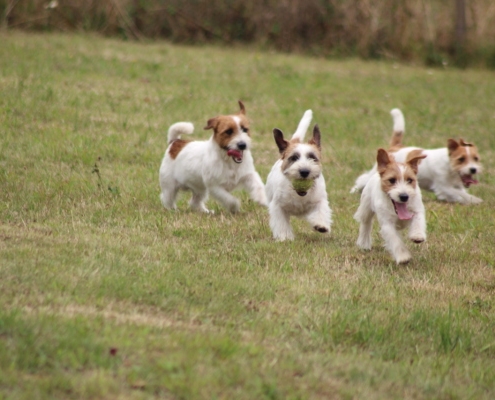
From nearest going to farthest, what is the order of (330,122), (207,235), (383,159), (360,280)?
(360,280) < (383,159) < (207,235) < (330,122)

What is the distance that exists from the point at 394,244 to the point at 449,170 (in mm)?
4039

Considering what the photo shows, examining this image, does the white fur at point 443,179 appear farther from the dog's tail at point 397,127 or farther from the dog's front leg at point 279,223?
the dog's front leg at point 279,223

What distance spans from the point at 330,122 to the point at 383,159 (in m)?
7.50

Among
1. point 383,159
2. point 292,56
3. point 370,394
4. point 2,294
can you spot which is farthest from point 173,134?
point 292,56

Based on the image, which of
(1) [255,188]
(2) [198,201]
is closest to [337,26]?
(2) [198,201]

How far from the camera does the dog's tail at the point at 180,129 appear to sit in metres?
8.81

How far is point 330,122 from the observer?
14086 mm

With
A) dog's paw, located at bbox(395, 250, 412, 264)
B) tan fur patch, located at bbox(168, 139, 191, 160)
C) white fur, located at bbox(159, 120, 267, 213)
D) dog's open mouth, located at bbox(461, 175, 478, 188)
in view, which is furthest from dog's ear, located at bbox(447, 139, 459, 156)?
dog's paw, located at bbox(395, 250, 412, 264)

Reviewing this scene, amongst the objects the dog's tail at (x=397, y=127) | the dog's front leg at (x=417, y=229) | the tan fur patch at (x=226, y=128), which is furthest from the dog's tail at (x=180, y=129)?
the dog's front leg at (x=417, y=229)

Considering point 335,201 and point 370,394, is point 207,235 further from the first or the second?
point 370,394

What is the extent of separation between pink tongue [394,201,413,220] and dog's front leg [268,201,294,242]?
1110 mm

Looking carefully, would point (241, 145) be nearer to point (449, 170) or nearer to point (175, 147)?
point (175, 147)

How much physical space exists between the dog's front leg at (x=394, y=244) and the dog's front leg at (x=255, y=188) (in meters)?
1.82

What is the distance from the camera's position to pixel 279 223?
24.1ft
